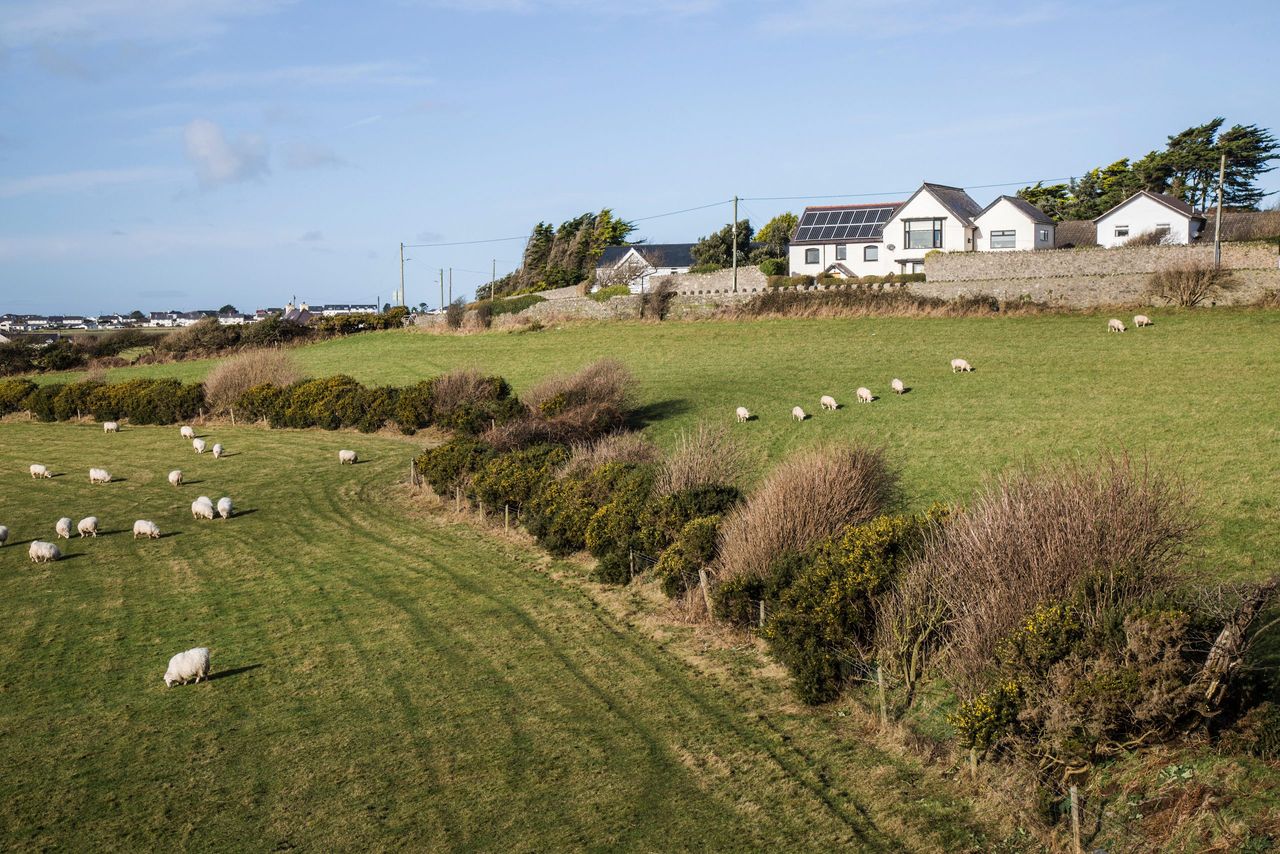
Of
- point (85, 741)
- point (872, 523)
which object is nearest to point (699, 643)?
point (872, 523)

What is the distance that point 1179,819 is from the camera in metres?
9.97

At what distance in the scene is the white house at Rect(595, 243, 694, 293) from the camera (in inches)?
3693

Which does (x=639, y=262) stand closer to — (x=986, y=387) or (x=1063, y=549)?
(x=986, y=387)

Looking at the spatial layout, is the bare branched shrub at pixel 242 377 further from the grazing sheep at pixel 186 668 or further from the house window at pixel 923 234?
the house window at pixel 923 234

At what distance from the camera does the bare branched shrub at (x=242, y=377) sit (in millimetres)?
52500

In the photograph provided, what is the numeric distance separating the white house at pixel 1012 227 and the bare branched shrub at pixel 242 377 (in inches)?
1835

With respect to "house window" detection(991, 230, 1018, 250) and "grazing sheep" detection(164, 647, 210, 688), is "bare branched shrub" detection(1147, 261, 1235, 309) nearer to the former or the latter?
"house window" detection(991, 230, 1018, 250)

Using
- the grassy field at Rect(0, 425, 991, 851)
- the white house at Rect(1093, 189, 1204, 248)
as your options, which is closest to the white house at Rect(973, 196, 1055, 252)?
the white house at Rect(1093, 189, 1204, 248)

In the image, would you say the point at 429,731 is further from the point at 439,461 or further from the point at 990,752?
the point at 439,461

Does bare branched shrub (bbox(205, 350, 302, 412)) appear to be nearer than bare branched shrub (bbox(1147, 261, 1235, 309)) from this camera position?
No

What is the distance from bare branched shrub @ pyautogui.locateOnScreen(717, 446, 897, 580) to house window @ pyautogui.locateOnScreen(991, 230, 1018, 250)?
5657 cm

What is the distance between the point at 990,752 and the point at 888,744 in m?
1.77

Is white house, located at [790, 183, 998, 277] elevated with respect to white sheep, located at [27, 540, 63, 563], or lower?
elevated

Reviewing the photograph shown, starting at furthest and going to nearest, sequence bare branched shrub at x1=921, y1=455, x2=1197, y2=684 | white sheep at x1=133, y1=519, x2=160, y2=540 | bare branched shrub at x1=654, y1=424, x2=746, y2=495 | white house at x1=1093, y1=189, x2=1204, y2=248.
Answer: white house at x1=1093, y1=189, x2=1204, y2=248 → white sheep at x1=133, y1=519, x2=160, y2=540 → bare branched shrub at x1=654, y1=424, x2=746, y2=495 → bare branched shrub at x1=921, y1=455, x2=1197, y2=684
